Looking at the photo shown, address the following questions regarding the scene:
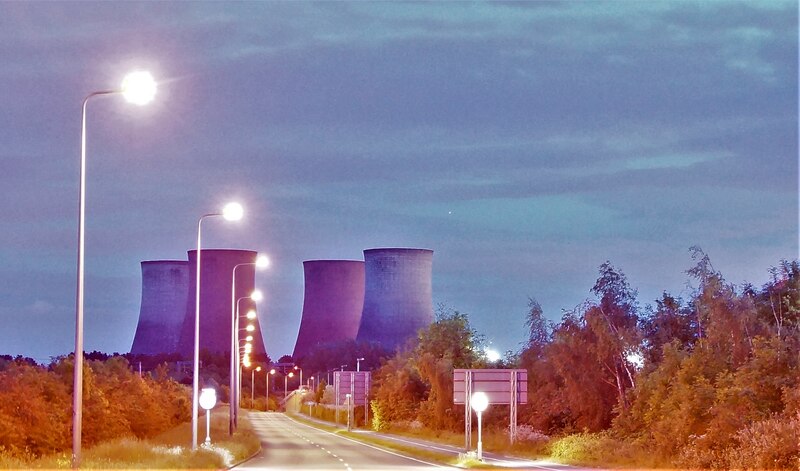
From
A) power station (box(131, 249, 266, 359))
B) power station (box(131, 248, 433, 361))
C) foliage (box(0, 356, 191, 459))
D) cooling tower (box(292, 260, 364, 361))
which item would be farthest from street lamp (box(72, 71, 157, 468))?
cooling tower (box(292, 260, 364, 361))

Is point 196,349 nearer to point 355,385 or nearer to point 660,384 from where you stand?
point 660,384

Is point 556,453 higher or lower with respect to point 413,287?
lower

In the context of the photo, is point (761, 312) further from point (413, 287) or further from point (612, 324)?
point (413, 287)

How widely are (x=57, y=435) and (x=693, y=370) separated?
1865 centimetres

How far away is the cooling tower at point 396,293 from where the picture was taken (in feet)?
255

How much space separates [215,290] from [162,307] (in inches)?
353

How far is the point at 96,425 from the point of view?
3991 cm

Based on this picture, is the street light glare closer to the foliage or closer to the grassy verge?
the grassy verge

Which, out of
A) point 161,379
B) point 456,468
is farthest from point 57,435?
point 161,379

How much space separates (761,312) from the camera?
34.8m

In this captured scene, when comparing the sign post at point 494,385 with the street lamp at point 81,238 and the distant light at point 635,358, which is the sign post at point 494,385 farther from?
the street lamp at point 81,238

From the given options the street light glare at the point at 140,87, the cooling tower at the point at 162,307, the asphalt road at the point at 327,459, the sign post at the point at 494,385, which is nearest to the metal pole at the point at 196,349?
the asphalt road at the point at 327,459

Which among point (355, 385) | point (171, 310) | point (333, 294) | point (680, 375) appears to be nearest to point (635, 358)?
point (680, 375)

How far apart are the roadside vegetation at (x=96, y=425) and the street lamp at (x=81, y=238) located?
139 inches
